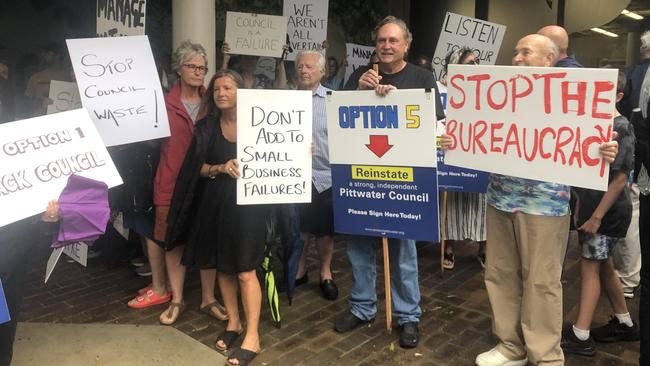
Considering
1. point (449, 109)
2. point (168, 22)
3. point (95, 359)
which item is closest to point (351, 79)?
point (449, 109)

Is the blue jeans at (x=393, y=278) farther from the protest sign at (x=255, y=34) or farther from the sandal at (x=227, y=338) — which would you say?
the protest sign at (x=255, y=34)

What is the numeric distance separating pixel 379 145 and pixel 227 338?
1.66 meters

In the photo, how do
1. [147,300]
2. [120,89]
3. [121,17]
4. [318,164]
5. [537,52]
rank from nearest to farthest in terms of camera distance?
[537,52], [120,89], [318,164], [147,300], [121,17]

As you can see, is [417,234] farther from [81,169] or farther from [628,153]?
[81,169]

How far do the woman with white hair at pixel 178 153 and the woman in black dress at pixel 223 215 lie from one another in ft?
1.14

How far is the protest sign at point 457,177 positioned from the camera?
4730 millimetres

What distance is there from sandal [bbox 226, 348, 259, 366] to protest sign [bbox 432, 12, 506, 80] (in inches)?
141

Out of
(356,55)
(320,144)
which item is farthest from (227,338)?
(356,55)

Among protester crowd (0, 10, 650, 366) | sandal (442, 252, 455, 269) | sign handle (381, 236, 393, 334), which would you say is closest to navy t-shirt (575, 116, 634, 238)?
protester crowd (0, 10, 650, 366)

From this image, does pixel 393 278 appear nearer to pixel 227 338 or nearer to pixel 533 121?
pixel 227 338

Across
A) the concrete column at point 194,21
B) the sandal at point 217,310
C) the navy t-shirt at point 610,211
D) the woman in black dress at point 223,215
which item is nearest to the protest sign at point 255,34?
the concrete column at point 194,21

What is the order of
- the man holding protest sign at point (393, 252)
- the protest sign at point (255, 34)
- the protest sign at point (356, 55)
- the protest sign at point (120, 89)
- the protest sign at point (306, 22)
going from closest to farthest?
the man holding protest sign at point (393, 252)
the protest sign at point (120, 89)
the protest sign at point (255, 34)
the protest sign at point (306, 22)
the protest sign at point (356, 55)

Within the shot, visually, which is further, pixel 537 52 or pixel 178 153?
pixel 178 153

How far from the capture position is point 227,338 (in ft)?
12.3
